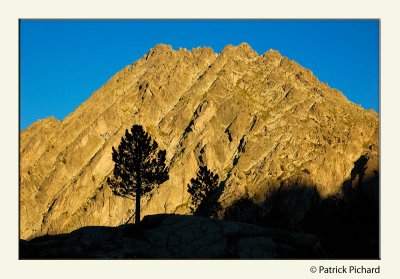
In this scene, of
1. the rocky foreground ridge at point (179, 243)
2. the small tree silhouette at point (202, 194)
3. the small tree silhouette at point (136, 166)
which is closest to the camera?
the rocky foreground ridge at point (179, 243)

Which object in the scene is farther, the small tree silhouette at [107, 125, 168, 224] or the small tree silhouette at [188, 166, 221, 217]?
the small tree silhouette at [188, 166, 221, 217]

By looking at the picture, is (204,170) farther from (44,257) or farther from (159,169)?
(44,257)

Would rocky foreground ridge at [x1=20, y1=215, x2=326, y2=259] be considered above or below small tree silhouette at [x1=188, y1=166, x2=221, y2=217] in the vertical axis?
below

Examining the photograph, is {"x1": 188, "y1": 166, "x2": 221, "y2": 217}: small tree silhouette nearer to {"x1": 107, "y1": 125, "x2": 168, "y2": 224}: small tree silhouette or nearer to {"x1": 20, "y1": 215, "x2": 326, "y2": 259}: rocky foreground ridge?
{"x1": 107, "y1": 125, "x2": 168, "y2": 224}: small tree silhouette

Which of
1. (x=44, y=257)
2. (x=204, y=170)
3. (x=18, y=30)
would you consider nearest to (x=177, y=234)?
(x=44, y=257)

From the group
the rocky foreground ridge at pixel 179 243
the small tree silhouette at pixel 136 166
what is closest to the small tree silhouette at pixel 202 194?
the small tree silhouette at pixel 136 166

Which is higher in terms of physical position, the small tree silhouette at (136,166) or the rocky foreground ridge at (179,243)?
the small tree silhouette at (136,166)

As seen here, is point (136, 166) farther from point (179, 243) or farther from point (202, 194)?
point (202, 194)

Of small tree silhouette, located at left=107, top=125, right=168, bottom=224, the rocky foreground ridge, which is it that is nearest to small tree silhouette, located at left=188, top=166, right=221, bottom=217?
small tree silhouette, located at left=107, top=125, right=168, bottom=224

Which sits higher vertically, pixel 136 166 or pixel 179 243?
pixel 136 166

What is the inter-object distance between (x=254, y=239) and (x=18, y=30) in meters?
27.0

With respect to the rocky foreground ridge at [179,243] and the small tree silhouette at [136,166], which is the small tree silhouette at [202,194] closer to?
the small tree silhouette at [136,166]

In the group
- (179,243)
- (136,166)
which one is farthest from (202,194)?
(179,243)
